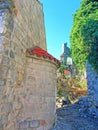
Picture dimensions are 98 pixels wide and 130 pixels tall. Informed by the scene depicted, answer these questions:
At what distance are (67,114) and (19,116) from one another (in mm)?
5624

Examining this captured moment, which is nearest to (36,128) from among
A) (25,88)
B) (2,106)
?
(25,88)

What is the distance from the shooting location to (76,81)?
19203 mm

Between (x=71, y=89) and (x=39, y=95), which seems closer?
(x=39, y=95)

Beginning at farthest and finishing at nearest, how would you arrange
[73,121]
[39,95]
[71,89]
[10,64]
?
1. [71,89]
2. [73,121]
3. [39,95]
4. [10,64]

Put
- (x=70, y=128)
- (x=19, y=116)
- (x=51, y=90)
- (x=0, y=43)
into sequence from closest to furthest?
(x=0, y=43), (x=19, y=116), (x=51, y=90), (x=70, y=128)

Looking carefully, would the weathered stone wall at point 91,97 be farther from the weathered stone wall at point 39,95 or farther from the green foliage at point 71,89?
the weathered stone wall at point 39,95

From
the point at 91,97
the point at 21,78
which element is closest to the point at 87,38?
the point at 91,97

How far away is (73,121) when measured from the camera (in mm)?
9156

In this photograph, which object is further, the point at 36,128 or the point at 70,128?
the point at 70,128

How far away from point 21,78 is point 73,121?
4954 millimetres

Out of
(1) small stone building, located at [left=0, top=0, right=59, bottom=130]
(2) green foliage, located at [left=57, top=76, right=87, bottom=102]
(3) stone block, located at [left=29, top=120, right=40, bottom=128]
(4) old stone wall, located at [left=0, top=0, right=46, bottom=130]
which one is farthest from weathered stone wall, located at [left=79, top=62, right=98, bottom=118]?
(4) old stone wall, located at [left=0, top=0, right=46, bottom=130]

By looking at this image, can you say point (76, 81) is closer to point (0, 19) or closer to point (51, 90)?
point (51, 90)

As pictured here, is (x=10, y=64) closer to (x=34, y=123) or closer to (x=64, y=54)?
(x=34, y=123)

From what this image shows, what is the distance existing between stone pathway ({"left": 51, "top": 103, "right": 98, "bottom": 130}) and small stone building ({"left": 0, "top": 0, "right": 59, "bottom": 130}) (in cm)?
128
